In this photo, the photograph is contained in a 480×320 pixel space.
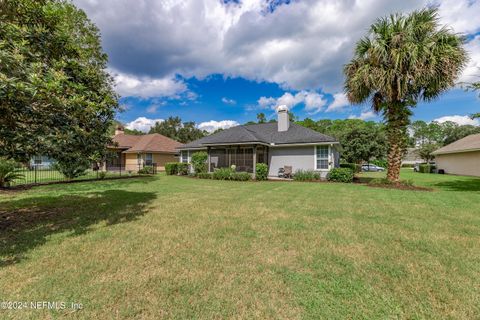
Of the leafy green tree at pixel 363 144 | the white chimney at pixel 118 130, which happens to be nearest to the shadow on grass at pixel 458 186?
the leafy green tree at pixel 363 144

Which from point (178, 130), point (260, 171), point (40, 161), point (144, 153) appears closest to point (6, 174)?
point (40, 161)

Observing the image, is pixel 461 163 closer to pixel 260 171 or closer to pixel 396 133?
pixel 396 133

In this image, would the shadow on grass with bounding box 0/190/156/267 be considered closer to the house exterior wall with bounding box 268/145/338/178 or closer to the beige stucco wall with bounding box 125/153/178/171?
the house exterior wall with bounding box 268/145/338/178

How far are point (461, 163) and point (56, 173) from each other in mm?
38154

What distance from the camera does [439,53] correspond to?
1052 centimetres

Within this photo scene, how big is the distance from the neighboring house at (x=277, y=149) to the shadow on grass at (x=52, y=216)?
9.43 meters

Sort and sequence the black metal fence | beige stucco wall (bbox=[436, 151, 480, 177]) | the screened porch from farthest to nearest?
beige stucco wall (bbox=[436, 151, 480, 177]), the screened porch, the black metal fence

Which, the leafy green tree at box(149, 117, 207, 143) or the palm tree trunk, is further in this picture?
the leafy green tree at box(149, 117, 207, 143)

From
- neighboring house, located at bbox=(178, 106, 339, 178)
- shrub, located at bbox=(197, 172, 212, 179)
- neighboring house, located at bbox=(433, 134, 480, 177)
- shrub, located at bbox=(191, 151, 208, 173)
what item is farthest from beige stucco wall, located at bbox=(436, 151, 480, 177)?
shrub, located at bbox=(191, 151, 208, 173)

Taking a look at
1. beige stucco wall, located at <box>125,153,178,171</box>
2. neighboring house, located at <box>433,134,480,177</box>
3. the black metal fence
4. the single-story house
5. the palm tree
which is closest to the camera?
the single-story house

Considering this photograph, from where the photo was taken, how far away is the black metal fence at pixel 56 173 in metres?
13.4

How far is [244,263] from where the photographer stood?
350cm

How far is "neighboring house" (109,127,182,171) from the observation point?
83.5ft

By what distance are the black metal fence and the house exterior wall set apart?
11.9 meters
